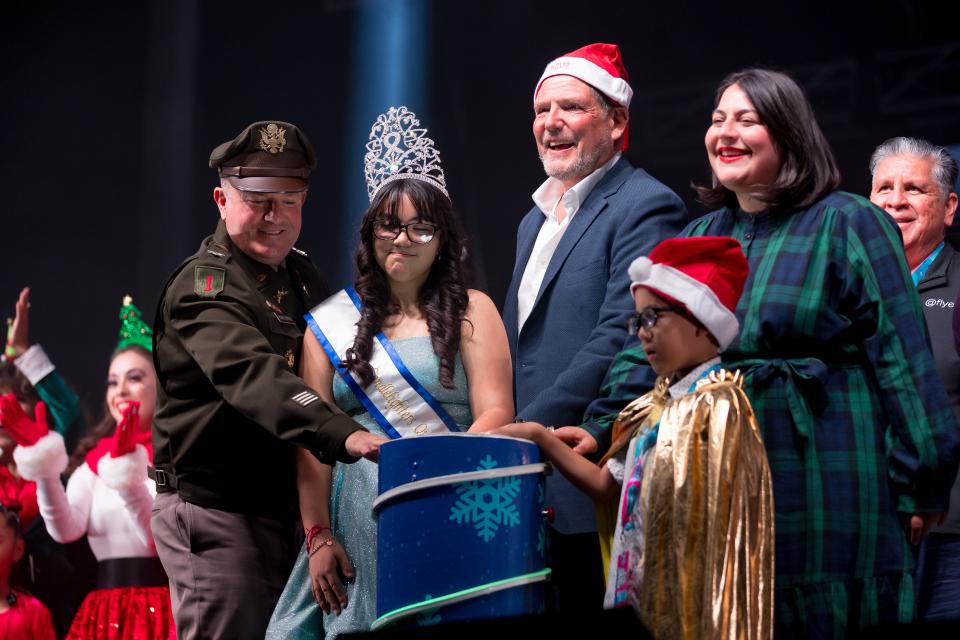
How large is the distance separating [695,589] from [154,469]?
4.87 feet

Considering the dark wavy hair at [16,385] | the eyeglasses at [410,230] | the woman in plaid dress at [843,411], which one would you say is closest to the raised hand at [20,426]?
the dark wavy hair at [16,385]

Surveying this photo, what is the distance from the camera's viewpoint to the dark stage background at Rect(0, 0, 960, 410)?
4.57m

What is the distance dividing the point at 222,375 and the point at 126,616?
1.93m

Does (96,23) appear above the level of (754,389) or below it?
above

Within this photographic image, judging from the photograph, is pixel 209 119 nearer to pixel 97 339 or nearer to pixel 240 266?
pixel 97 339

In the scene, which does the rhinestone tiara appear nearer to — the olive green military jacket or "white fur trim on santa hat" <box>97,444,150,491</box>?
the olive green military jacket

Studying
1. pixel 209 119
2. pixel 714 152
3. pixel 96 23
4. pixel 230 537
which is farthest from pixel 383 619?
pixel 96 23

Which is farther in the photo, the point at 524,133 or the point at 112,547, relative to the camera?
the point at 524,133

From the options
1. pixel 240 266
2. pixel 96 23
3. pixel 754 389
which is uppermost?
pixel 96 23

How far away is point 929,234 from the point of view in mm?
3752

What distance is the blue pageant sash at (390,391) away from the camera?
285 centimetres

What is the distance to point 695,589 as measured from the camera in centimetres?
227

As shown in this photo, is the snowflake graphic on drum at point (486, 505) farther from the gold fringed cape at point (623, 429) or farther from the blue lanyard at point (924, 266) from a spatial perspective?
the blue lanyard at point (924, 266)

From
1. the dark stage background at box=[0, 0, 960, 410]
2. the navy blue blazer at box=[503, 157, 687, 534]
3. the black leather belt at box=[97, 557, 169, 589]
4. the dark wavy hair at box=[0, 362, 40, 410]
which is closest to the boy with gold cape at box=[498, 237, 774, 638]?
the navy blue blazer at box=[503, 157, 687, 534]
